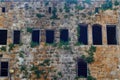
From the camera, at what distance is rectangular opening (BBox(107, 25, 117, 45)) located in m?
24.0

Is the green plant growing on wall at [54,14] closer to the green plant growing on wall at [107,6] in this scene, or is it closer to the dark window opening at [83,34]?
the dark window opening at [83,34]

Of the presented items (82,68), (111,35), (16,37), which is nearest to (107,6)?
(111,35)

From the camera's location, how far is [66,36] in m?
23.8

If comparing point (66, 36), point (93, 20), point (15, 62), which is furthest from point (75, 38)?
point (15, 62)

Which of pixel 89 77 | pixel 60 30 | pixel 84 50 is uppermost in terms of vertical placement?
pixel 60 30

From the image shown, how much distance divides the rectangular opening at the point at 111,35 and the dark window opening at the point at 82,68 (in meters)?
3.21

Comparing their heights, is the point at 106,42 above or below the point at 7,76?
above

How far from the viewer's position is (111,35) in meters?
24.2

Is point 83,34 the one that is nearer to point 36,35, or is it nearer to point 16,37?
point 36,35

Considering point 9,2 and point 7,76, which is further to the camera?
point 9,2

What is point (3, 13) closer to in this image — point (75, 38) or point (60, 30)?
point (60, 30)

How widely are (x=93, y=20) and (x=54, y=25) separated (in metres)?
3.74

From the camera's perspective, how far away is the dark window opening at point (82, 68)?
75.5 ft

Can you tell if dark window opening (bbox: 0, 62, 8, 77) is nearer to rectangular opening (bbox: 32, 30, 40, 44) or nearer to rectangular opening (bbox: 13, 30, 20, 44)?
rectangular opening (bbox: 13, 30, 20, 44)
